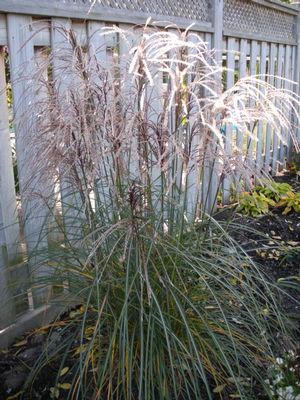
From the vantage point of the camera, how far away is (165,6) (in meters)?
3.40

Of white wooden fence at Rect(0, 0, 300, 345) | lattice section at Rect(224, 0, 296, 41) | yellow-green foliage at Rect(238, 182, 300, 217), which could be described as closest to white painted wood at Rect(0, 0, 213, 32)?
white wooden fence at Rect(0, 0, 300, 345)

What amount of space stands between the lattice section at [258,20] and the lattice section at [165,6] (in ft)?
1.69

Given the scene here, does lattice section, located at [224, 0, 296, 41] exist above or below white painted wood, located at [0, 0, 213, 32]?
above

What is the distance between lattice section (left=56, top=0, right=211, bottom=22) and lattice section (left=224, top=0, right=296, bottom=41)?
0.52 metres

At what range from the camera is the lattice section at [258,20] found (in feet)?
14.8

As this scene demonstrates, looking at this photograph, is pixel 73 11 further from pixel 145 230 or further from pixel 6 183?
pixel 145 230

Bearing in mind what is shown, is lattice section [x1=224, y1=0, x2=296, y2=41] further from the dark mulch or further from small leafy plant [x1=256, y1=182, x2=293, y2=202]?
the dark mulch

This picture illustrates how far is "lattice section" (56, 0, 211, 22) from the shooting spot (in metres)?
2.72

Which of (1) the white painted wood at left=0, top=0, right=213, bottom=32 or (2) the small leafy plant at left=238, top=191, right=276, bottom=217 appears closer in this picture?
(1) the white painted wood at left=0, top=0, right=213, bottom=32

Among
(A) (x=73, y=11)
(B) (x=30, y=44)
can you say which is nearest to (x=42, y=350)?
(B) (x=30, y=44)

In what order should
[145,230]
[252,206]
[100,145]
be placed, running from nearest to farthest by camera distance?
[100,145], [145,230], [252,206]

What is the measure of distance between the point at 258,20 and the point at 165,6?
2111mm

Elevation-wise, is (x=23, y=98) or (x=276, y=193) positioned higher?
(x=23, y=98)

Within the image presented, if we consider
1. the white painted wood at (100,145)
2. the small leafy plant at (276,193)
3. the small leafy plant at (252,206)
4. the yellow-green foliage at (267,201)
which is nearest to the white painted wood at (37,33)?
the white painted wood at (100,145)
